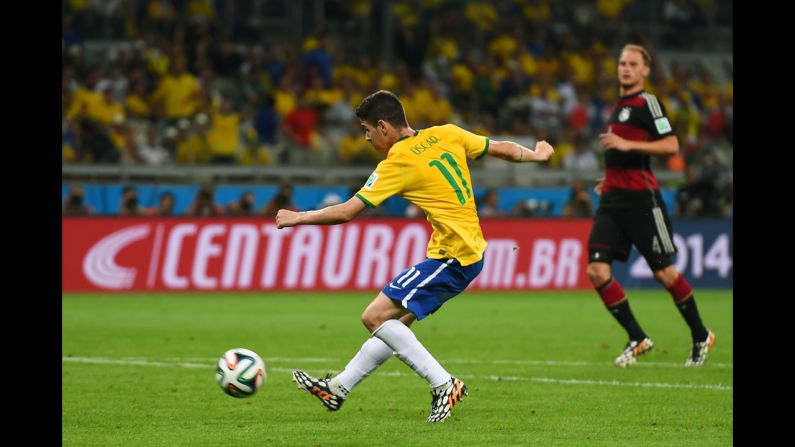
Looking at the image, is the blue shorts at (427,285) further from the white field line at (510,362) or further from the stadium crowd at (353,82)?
the stadium crowd at (353,82)

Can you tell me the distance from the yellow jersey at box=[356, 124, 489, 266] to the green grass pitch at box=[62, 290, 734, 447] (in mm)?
1101

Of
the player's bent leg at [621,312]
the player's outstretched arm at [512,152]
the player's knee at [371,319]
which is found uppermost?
the player's outstretched arm at [512,152]

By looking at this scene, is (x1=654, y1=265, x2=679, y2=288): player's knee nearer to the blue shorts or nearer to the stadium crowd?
the blue shorts

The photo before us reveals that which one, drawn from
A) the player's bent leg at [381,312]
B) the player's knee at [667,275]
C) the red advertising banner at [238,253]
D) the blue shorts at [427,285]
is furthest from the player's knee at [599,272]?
the red advertising banner at [238,253]

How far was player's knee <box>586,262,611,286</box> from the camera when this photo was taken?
1169 cm

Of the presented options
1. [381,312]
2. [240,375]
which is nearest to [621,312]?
[381,312]

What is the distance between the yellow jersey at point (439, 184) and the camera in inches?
333

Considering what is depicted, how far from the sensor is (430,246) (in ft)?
28.8

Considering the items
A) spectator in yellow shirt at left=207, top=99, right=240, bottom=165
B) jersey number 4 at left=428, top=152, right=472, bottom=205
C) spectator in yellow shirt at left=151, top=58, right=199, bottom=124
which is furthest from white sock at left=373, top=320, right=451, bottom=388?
spectator in yellow shirt at left=151, top=58, right=199, bottom=124

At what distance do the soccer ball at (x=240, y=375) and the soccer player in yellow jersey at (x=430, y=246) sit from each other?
255 millimetres

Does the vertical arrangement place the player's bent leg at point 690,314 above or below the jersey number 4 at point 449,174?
below
